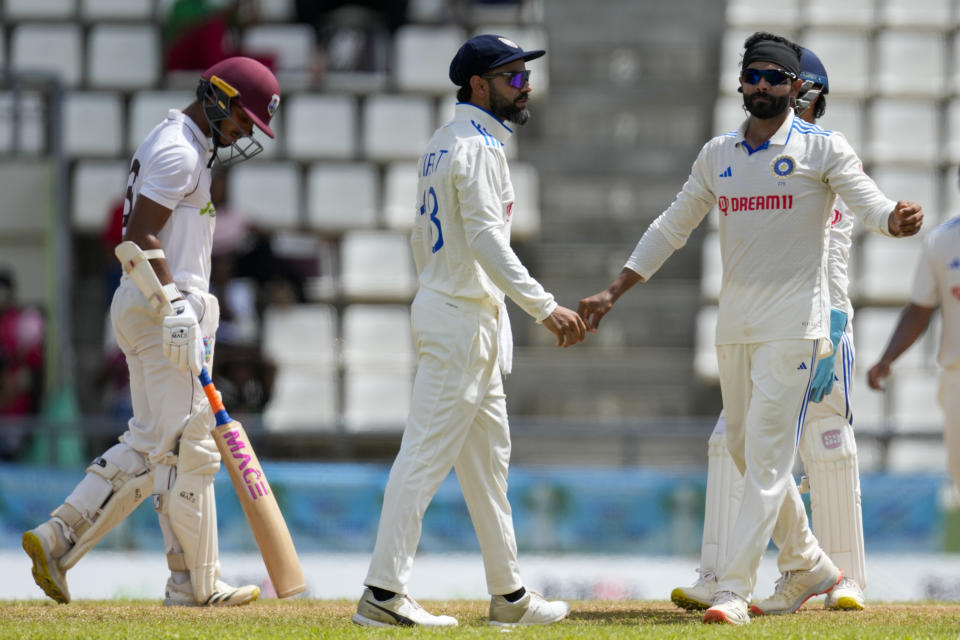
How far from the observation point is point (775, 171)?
5371 mm

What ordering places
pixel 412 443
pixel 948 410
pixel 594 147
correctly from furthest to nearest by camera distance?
1. pixel 594 147
2. pixel 948 410
3. pixel 412 443

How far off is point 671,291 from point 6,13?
7.75m

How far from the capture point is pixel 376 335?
39.9ft

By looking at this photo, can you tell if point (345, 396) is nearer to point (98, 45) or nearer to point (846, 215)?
point (98, 45)

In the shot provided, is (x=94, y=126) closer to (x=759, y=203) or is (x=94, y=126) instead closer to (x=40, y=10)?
(x=40, y=10)

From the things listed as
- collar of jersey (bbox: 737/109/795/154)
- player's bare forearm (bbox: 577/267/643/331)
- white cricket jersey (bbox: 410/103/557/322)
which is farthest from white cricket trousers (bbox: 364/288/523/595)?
collar of jersey (bbox: 737/109/795/154)

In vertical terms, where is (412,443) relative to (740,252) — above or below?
below

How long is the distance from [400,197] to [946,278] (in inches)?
279

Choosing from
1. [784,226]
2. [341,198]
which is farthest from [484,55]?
[341,198]

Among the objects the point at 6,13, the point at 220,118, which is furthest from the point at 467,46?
the point at 6,13

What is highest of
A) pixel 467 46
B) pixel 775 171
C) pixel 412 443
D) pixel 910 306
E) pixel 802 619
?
pixel 467 46

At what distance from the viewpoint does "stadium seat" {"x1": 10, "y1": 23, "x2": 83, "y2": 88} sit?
46.9 feet

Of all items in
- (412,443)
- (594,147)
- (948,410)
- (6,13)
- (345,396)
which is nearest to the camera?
(412,443)

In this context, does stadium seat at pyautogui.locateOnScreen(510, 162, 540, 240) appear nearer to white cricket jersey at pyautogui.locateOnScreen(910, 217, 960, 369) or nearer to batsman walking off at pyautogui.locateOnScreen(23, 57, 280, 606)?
white cricket jersey at pyautogui.locateOnScreen(910, 217, 960, 369)
